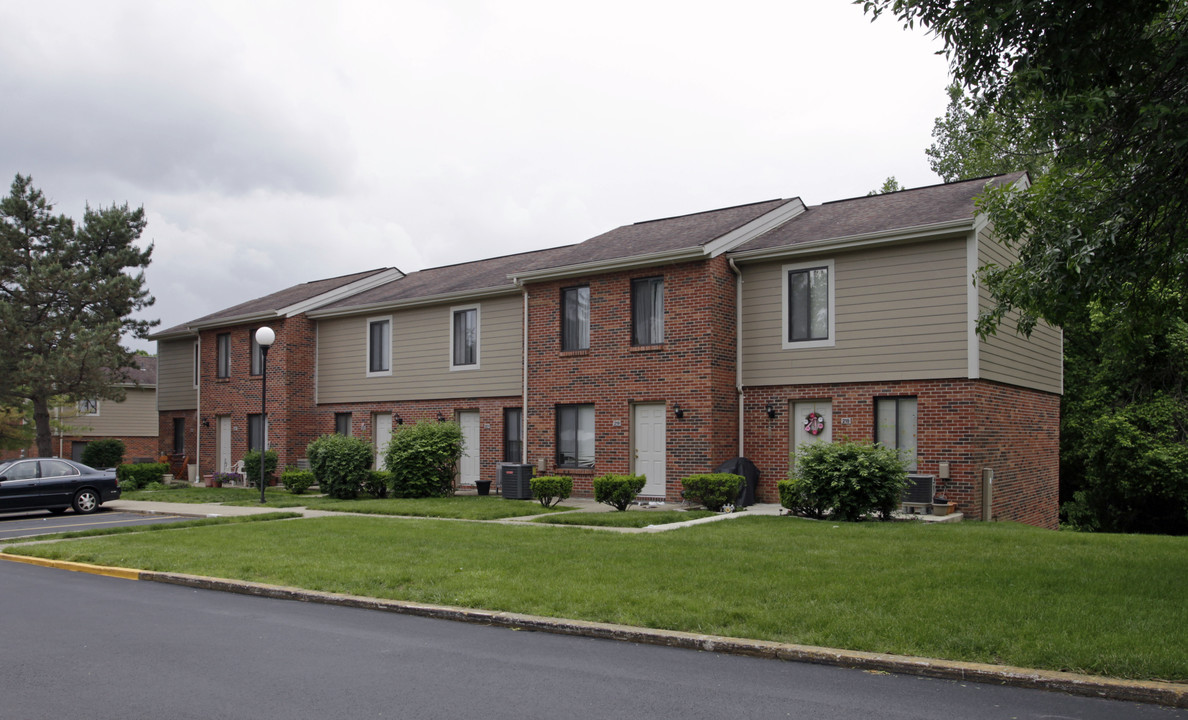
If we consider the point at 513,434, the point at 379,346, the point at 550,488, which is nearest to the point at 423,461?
the point at 513,434

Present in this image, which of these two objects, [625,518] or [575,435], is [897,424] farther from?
[575,435]

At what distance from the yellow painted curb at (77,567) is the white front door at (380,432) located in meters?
13.3

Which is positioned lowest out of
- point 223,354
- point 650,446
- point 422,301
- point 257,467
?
point 257,467

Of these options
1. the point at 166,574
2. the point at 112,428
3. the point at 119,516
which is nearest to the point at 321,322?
the point at 119,516

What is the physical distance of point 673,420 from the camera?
19562mm

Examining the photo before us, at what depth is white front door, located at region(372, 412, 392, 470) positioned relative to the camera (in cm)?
2712

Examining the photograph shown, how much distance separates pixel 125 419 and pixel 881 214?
135 feet

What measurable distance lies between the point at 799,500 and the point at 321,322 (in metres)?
18.5

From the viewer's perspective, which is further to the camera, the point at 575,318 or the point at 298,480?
the point at 298,480

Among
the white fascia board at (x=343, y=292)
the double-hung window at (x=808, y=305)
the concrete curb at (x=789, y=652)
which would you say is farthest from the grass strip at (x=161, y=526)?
the white fascia board at (x=343, y=292)

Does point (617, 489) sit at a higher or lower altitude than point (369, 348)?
lower

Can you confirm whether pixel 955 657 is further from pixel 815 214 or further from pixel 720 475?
pixel 815 214

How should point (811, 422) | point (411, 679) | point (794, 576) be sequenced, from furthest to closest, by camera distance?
point (811, 422)
point (794, 576)
point (411, 679)

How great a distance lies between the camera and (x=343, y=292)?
3019 centimetres
